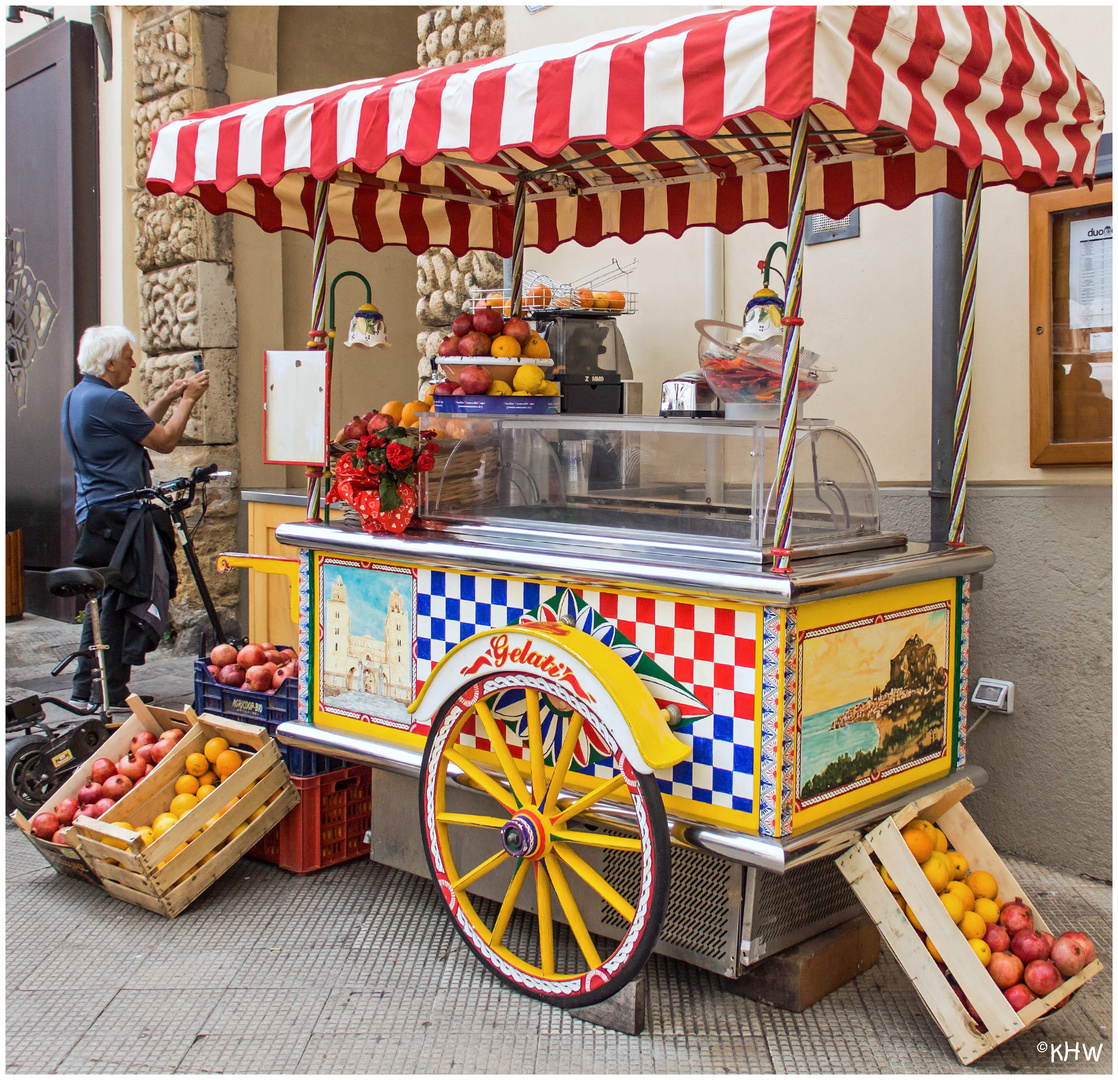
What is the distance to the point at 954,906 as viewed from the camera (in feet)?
9.16

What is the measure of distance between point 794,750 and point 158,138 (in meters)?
2.84

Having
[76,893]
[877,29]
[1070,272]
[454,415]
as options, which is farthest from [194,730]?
[1070,272]

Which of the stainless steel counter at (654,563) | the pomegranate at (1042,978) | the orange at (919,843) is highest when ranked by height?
the stainless steel counter at (654,563)

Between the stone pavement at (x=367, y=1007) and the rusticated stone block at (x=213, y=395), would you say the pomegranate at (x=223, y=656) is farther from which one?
the rusticated stone block at (x=213, y=395)

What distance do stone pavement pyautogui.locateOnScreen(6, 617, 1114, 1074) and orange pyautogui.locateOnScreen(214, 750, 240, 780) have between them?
1.27ft

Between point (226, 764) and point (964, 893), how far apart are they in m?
2.33

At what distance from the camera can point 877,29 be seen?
7.88 ft

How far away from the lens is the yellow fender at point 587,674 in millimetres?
2650

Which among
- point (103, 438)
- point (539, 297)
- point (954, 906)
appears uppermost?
point (539, 297)

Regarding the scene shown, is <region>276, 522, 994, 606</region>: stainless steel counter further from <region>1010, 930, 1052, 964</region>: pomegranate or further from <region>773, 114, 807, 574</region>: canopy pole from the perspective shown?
<region>1010, 930, 1052, 964</region>: pomegranate

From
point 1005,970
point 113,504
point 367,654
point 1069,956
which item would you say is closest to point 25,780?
point 367,654

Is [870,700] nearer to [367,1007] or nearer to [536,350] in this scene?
[367,1007]

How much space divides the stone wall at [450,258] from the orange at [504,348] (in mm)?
1354

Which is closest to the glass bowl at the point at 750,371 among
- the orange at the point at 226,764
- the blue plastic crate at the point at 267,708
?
the blue plastic crate at the point at 267,708
